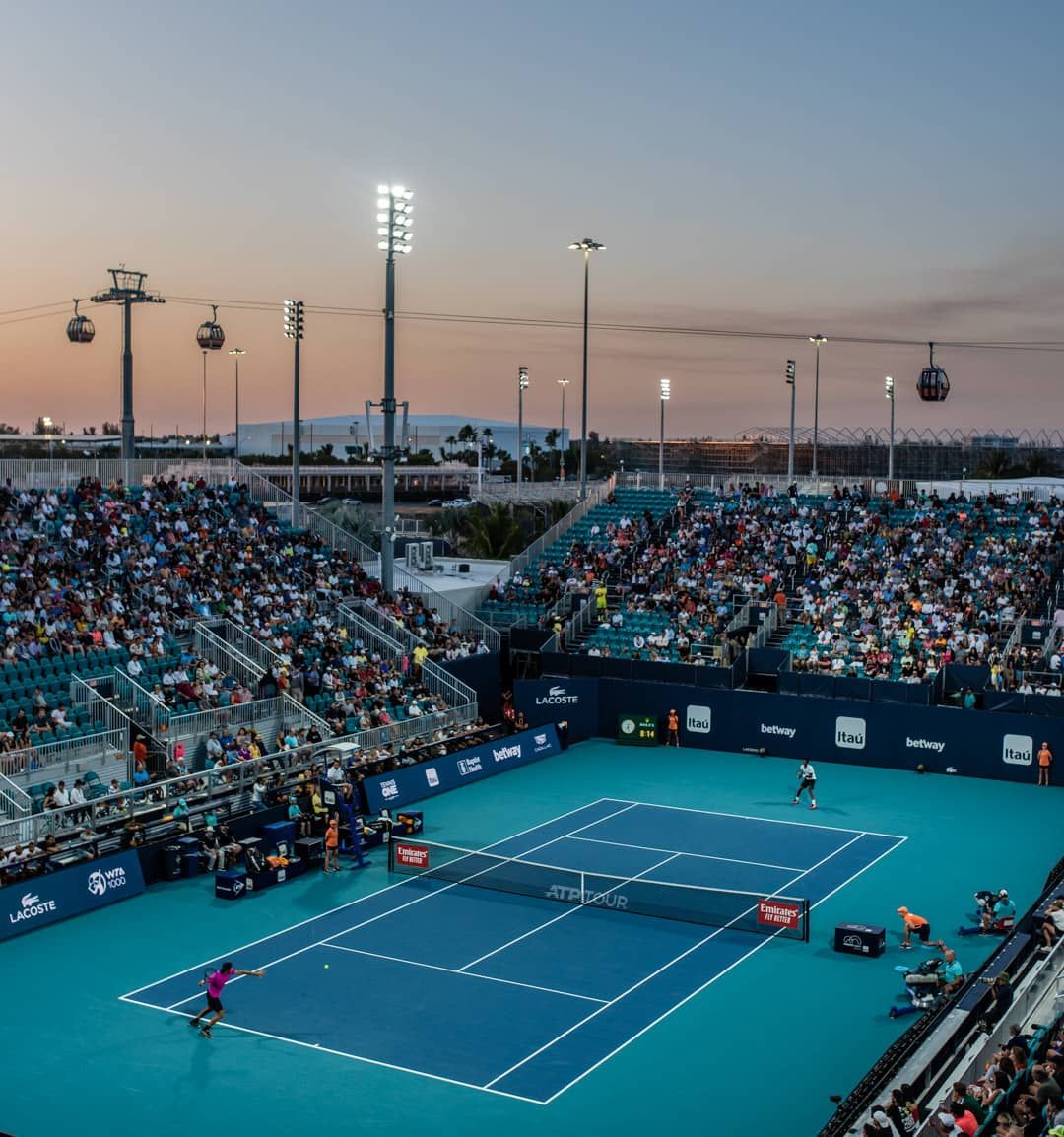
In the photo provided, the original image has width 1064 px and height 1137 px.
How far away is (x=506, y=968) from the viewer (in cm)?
2361

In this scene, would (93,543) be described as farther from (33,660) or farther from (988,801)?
(988,801)

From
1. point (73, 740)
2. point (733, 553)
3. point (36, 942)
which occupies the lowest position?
point (36, 942)

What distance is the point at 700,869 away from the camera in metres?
29.7

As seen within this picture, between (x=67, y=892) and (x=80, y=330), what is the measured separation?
2591cm

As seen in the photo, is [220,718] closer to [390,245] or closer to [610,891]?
[610,891]

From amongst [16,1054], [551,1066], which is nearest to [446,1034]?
[551,1066]

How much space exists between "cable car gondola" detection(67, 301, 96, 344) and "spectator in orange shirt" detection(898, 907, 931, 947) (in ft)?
110

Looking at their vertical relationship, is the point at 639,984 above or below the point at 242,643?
below

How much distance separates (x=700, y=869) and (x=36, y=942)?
43.2 feet

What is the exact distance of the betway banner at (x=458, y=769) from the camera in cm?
3441

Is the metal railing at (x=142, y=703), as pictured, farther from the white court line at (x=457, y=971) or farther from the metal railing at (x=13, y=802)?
the white court line at (x=457, y=971)

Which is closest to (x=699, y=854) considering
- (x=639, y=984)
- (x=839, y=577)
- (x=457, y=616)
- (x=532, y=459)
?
(x=639, y=984)

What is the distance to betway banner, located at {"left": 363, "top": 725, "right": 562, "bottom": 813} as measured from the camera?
34.4 m

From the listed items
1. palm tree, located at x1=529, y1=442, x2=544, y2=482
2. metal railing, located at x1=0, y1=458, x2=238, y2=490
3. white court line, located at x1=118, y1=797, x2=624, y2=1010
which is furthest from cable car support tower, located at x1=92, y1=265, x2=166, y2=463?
palm tree, located at x1=529, y1=442, x2=544, y2=482
